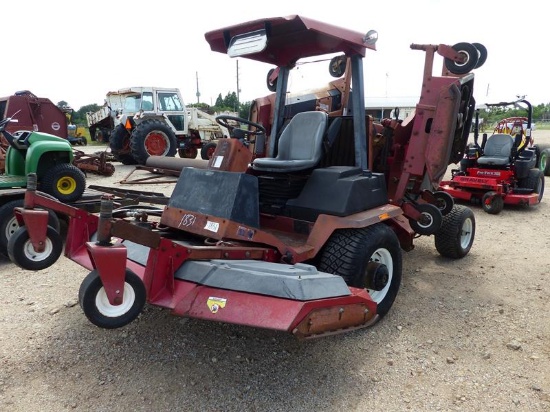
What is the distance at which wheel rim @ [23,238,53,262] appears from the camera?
267cm

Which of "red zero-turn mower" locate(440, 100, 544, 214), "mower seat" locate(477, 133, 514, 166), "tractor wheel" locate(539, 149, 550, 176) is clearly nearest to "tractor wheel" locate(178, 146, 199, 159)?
"red zero-turn mower" locate(440, 100, 544, 214)

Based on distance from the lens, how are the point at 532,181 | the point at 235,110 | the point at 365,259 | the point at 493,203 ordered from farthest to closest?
the point at 235,110 → the point at 532,181 → the point at 493,203 → the point at 365,259

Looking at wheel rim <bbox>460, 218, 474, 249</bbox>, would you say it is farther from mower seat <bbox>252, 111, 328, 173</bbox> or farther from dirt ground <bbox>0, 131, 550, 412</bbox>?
mower seat <bbox>252, 111, 328, 173</bbox>

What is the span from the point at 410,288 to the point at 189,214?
2.05 m

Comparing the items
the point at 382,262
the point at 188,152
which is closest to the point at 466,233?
the point at 382,262

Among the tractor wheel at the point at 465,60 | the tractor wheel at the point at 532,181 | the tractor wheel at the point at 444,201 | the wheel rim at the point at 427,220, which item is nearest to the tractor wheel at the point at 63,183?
the wheel rim at the point at 427,220

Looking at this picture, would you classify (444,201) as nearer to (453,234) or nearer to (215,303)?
(453,234)

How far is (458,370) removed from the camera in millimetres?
2600

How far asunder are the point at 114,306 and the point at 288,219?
1535mm

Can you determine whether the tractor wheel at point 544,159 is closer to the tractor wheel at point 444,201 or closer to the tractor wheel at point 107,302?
the tractor wheel at point 444,201

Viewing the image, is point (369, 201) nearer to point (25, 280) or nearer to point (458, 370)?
point (458, 370)

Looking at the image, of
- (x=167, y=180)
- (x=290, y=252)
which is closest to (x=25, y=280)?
(x=290, y=252)

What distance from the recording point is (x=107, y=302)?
219cm

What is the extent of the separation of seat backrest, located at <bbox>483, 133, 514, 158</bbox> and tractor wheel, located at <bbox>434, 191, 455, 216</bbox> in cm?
433
